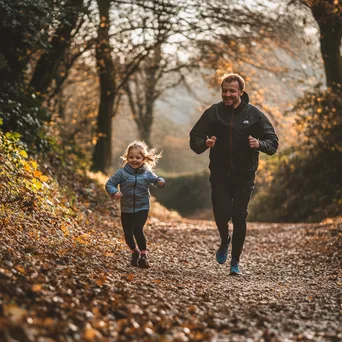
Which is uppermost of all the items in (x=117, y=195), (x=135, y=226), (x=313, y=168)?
(x=313, y=168)

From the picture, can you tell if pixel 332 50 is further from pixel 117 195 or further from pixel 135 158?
pixel 117 195

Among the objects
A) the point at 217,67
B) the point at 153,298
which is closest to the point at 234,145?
the point at 153,298

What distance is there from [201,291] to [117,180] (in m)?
1.85

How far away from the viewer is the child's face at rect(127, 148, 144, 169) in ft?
21.6

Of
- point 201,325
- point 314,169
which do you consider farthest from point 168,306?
point 314,169

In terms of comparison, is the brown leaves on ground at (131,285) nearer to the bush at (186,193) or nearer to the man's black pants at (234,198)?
the man's black pants at (234,198)

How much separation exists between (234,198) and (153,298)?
2.41 meters

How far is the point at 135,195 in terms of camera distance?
21.5 feet

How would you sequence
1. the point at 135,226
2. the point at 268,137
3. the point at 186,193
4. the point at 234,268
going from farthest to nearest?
1. the point at 186,193
2. the point at 234,268
3. the point at 268,137
4. the point at 135,226

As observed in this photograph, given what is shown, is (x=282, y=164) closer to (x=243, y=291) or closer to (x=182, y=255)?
(x=182, y=255)

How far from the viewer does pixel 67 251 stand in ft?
20.2

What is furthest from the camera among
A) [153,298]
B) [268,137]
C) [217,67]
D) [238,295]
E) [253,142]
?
[217,67]

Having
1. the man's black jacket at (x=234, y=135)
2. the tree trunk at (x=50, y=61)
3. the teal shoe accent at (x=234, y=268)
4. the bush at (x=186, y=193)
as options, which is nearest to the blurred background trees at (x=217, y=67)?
the tree trunk at (x=50, y=61)

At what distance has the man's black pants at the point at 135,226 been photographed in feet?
21.4
